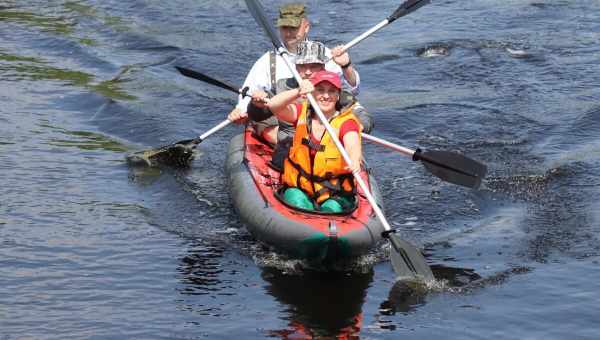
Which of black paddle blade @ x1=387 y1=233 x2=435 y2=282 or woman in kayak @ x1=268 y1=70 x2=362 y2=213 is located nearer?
black paddle blade @ x1=387 y1=233 x2=435 y2=282

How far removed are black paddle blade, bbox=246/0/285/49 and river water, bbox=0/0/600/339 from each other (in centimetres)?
155

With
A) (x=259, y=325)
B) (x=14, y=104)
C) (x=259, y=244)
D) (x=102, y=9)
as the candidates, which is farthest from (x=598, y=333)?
(x=102, y=9)

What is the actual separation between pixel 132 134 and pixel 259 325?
5291mm

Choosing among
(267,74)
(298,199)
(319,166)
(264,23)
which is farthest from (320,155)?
(264,23)

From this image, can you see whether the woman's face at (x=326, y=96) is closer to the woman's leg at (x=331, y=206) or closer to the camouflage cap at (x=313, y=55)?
the camouflage cap at (x=313, y=55)

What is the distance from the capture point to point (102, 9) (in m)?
17.7

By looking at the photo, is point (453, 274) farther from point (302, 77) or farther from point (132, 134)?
point (132, 134)

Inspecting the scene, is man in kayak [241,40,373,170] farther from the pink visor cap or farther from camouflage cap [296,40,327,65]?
the pink visor cap

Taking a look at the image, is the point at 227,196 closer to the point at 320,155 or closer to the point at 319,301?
the point at 320,155

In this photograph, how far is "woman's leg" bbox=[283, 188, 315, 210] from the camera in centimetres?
812

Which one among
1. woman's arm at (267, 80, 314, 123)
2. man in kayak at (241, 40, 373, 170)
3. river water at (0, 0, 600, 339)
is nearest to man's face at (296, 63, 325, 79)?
man in kayak at (241, 40, 373, 170)

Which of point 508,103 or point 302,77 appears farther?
point 508,103

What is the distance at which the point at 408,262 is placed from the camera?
7754mm

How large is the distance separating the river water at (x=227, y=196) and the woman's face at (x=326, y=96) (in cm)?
124
